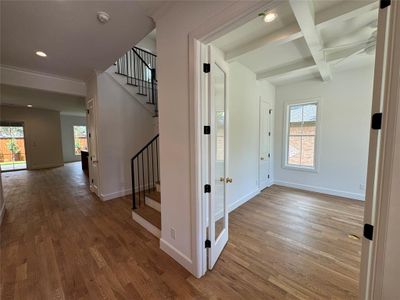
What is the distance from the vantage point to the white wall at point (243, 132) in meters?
3.32

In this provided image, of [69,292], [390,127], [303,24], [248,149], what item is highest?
[303,24]

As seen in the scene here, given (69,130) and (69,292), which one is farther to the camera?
(69,130)

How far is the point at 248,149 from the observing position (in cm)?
381

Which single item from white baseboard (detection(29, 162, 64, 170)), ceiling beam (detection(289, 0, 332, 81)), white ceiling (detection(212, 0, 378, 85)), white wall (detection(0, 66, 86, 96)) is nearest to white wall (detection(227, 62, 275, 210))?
white ceiling (detection(212, 0, 378, 85))

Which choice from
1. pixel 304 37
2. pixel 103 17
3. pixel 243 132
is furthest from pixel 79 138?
pixel 304 37

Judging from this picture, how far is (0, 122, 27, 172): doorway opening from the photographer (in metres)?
7.44

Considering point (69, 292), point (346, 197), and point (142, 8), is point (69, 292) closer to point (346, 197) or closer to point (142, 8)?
point (142, 8)

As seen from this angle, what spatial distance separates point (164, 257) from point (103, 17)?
2857 millimetres

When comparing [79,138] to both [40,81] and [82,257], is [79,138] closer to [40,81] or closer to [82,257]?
[40,81]

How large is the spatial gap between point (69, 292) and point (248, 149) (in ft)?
11.3

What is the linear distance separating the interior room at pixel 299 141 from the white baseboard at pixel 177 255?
35 cm

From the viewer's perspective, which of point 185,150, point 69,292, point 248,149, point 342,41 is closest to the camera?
point 69,292

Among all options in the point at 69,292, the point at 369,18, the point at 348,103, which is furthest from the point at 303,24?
the point at 69,292

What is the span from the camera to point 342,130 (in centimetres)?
392
